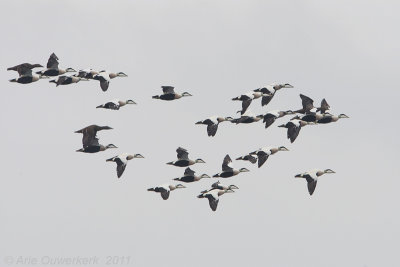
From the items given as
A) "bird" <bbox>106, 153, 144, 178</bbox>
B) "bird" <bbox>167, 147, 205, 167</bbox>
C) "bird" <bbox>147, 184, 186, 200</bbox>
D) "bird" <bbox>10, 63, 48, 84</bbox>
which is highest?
"bird" <bbox>10, 63, 48, 84</bbox>

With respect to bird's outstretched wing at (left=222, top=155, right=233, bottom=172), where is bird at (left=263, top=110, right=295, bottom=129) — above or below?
above

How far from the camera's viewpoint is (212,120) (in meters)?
129

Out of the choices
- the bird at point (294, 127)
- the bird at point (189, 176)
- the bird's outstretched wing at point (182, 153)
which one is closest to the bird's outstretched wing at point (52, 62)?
the bird's outstretched wing at point (182, 153)

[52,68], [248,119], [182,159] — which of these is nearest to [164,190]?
[182,159]

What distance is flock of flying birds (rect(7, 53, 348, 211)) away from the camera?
4934 inches

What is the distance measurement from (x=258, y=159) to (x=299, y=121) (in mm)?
4965

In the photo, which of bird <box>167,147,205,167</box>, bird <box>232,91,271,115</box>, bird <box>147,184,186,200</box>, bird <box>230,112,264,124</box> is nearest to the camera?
bird <box>147,184,186,200</box>

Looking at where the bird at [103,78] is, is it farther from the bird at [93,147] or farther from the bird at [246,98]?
the bird at [246,98]

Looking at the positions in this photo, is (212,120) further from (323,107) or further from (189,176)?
(323,107)

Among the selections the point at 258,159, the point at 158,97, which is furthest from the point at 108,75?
the point at 258,159

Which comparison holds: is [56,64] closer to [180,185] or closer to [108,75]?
[108,75]

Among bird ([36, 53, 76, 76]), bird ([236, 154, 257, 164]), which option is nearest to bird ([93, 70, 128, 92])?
bird ([36, 53, 76, 76])

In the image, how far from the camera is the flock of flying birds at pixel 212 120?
4934 inches

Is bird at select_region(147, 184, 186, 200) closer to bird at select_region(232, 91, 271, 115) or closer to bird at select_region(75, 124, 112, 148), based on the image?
bird at select_region(75, 124, 112, 148)
